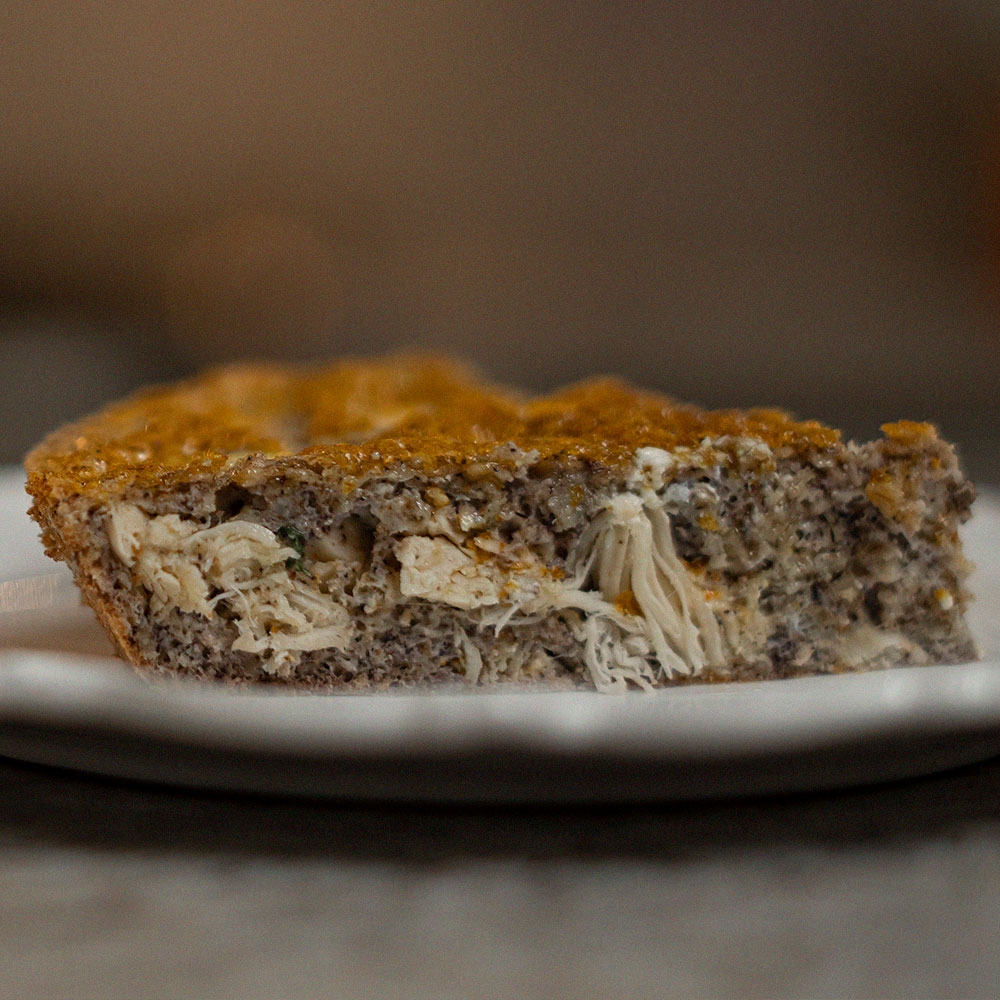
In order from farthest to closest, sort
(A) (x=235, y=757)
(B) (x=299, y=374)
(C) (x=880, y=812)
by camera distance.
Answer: (B) (x=299, y=374)
(C) (x=880, y=812)
(A) (x=235, y=757)

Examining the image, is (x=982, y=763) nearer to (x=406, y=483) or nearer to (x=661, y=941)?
(x=661, y=941)

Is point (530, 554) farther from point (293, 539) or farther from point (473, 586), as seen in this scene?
point (293, 539)

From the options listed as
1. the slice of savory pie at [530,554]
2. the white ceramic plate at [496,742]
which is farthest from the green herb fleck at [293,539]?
the white ceramic plate at [496,742]

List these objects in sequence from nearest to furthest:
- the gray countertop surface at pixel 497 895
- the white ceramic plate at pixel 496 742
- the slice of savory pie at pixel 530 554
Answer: the gray countertop surface at pixel 497 895, the white ceramic plate at pixel 496 742, the slice of savory pie at pixel 530 554

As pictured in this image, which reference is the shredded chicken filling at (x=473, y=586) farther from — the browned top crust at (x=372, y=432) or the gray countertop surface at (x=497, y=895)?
the gray countertop surface at (x=497, y=895)

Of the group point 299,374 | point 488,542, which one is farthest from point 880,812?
point 299,374
